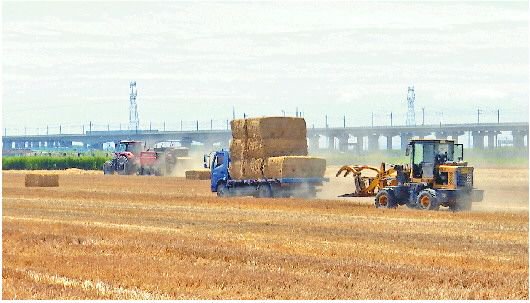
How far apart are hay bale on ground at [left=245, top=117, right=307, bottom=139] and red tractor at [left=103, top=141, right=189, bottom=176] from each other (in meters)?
33.1

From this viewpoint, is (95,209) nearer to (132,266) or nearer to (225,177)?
(225,177)

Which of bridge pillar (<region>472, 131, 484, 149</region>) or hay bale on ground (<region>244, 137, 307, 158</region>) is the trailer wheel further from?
bridge pillar (<region>472, 131, 484, 149</region>)

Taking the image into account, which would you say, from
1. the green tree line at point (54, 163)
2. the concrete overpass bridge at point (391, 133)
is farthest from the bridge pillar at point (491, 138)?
the green tree line at point (54, 163)

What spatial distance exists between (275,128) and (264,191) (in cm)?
254

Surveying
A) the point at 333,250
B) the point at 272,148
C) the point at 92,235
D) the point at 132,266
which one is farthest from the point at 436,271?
the point at 272,148

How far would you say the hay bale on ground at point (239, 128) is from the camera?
41375mm

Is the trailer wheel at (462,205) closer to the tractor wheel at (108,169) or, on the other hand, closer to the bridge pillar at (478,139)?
the tractor wheel at (108,169)

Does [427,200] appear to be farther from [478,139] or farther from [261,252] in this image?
[478,139]

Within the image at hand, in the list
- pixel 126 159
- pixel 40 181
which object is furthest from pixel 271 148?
pixel 126 159

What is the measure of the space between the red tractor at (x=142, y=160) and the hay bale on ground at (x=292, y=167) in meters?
33.5

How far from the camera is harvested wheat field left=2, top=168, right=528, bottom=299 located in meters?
→ 15.8

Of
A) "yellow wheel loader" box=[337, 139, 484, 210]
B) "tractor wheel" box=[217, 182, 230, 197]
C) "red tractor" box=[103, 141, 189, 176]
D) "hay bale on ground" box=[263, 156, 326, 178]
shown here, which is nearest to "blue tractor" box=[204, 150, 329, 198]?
"tractor wheel" box=[217, 182, 230, 197]

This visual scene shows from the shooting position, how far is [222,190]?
4259 cm

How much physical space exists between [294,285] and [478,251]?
6583mm
